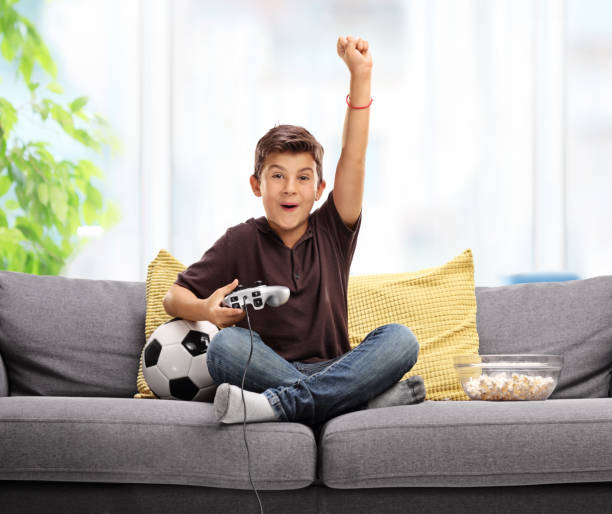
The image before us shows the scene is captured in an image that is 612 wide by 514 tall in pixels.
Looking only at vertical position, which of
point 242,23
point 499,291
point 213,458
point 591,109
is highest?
point 242,23

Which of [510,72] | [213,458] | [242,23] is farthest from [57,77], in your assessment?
[213,458]

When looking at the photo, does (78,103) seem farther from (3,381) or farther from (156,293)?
(3,381)

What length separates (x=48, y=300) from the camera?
2.02 m

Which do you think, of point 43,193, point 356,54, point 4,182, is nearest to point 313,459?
point 356,54

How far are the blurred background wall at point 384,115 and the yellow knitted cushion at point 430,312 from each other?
92 cm

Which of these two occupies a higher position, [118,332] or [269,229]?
[269,229]

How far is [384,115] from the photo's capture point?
10.1 feet

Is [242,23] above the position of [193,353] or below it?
above

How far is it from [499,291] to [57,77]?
7.11 feet

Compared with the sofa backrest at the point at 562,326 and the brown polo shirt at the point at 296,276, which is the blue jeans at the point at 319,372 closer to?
the brown polo shirt at the point at 296,276

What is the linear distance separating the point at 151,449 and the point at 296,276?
24.4 inches

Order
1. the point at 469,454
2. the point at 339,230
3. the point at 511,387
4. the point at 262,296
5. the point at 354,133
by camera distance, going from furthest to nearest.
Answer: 1. the point at 339,230
2. the point at 354,133
3. the point at 511,387
4. the point at 262,296
5. the point at 469,454

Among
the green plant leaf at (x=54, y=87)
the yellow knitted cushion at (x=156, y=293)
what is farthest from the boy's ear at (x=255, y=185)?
the green plant leaf at (x=54, y=87)

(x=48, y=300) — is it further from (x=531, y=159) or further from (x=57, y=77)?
(x=531, y=159)
